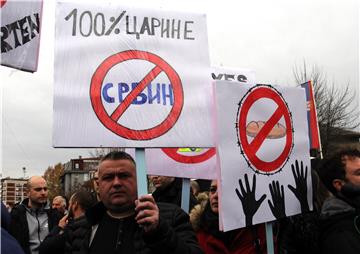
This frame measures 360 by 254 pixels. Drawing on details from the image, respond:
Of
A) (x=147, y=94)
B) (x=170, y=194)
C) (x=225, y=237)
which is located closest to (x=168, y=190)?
(x=170, y=194)

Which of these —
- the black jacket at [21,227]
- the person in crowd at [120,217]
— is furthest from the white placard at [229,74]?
the black jacket at [21,227]

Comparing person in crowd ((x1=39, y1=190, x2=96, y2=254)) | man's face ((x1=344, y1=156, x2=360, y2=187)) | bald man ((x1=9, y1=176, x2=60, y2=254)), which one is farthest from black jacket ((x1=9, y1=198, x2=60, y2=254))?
man's face ((x1=344, y1=156, x2=360, y2=187))

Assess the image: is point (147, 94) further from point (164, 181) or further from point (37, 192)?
point (37, 192)

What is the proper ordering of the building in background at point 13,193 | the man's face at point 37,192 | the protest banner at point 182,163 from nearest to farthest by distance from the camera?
A: the protest banner at point 182,163 < the man's face at point 37,192 < the building in background at point 13,193

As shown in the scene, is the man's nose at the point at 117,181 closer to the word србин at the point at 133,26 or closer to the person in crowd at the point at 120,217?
the person in crowd at the point at 120,217

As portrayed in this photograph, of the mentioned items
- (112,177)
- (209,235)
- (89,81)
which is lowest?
(209,235)

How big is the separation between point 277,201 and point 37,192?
3.34 meters

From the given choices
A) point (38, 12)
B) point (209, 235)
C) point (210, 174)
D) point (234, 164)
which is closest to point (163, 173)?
point (210, 174)

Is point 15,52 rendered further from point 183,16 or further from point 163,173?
point 163,173

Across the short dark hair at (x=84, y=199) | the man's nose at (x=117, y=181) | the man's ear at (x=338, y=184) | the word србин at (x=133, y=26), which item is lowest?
the short dark hair at (x=84, y=199)

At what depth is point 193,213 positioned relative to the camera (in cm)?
337

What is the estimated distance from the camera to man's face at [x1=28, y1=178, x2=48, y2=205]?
5.38 metres

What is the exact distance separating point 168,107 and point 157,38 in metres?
0.41

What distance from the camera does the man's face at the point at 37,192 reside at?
538 cm
